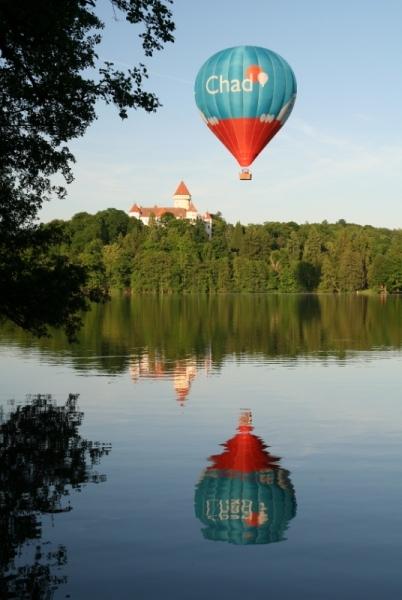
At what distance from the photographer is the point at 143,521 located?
1261 cm

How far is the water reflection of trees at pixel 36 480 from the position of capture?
34.5 ft

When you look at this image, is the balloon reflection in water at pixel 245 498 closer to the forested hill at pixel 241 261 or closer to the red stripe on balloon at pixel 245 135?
the red stripe on balloon at pixel 245 135

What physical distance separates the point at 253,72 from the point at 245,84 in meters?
0.85

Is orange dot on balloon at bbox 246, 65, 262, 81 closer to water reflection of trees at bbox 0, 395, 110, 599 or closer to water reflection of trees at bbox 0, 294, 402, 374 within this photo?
water reflection of trees at bbox 0, 294, 402, 374

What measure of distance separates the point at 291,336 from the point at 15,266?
3287 centimetres

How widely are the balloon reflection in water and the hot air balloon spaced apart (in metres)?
41.3

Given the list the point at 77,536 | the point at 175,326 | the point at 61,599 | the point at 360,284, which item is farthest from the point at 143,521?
the point at 360,284

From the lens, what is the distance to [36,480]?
49.7 feet

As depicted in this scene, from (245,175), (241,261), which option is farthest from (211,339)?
(241,261)

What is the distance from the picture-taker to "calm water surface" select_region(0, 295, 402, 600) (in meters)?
10.5

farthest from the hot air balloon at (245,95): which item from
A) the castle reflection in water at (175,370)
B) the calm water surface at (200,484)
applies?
the calm water surface at (200,484)

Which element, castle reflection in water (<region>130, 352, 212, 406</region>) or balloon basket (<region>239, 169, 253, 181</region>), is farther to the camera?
balloon basket (<region>239, 169, 253, 181</region>)

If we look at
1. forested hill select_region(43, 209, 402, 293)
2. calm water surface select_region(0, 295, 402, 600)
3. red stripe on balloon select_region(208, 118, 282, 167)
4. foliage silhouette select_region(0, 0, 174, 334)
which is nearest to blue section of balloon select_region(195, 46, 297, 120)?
red stripe on balloon select_region(208, 118, 282, 167)

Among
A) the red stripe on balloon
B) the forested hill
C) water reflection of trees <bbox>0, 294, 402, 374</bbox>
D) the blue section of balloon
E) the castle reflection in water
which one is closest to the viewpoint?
the castle reflection in water
